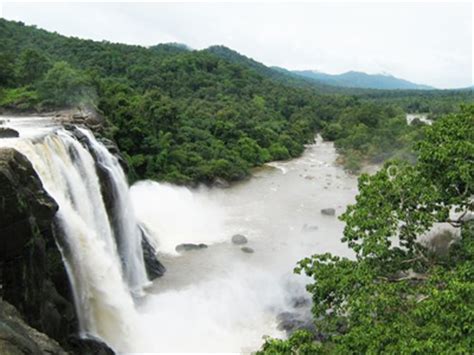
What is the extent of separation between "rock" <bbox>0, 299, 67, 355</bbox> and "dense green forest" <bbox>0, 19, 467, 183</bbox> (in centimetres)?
1903

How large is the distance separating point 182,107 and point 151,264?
1475 inches

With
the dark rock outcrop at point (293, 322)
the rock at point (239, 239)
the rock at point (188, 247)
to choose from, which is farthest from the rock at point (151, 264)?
the dark rock outcrop at point (293, 322)

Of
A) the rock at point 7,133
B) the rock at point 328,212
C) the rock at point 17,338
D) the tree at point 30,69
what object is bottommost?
the rock at point 328,212

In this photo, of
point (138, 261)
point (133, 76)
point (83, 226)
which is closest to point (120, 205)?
point (138, 261)

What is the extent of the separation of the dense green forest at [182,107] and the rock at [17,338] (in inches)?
749

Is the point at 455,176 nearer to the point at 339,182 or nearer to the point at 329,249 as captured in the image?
the point at 329,249

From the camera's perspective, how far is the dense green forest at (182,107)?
29.8 m

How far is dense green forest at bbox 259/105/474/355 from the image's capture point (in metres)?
6.91

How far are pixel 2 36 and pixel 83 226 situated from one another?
46835 mm

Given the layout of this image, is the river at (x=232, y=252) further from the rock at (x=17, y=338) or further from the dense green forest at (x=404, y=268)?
the dense green forest at (x=404, y=268)

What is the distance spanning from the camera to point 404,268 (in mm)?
9320

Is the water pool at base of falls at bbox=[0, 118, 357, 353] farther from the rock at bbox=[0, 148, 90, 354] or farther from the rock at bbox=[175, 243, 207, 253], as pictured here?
the rock at bbox=[0, 148, 90, 354]

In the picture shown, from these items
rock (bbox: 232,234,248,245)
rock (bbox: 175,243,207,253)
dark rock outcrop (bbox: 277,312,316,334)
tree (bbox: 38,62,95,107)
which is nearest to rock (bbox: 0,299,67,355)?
dark rock outcrop (bbox: 277,312,316,334)

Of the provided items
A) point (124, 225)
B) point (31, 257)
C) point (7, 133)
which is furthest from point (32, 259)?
point (124, 225)
